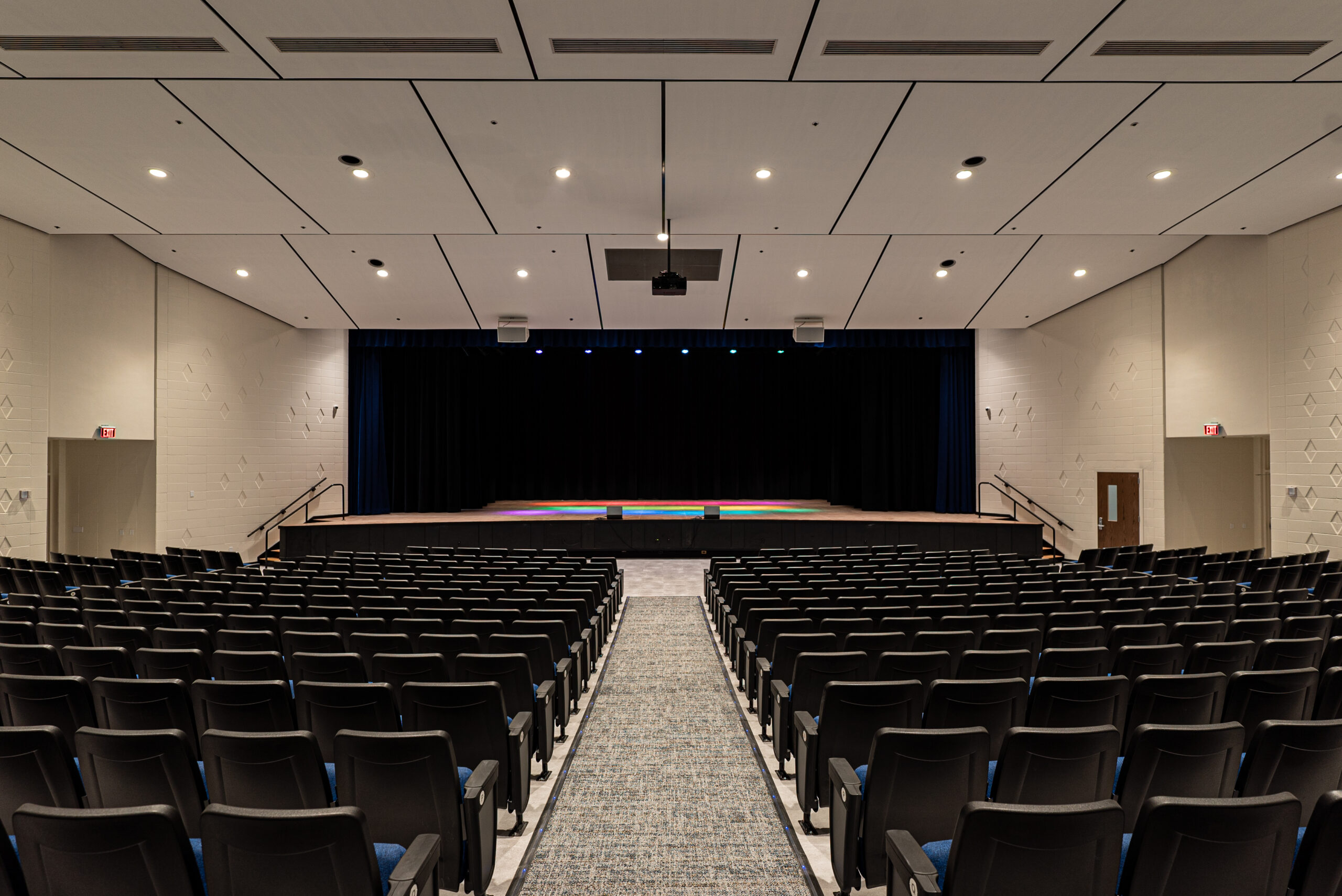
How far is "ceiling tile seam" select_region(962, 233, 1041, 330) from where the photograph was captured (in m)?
11.6

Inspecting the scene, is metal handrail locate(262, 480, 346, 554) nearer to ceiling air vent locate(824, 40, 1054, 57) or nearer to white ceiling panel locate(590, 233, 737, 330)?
white ceiling panel locate(590, 233, 737, 330)

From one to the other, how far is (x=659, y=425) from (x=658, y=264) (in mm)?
10366

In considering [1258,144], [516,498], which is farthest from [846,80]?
[516,498]

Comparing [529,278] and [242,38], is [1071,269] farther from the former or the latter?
[242,38]

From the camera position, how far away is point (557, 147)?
25.9ft

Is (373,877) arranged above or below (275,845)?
below

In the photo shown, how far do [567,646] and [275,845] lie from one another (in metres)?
3.41

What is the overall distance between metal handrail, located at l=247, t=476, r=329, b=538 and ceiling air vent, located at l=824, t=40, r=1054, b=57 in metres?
14.4

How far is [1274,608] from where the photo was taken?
5.17 metres

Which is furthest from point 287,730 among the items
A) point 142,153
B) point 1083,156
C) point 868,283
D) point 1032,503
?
point 1032,503

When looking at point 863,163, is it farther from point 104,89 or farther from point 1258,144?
point 104,89

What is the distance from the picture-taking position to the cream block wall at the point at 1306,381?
9.52m

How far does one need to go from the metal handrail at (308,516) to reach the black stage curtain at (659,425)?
0.57 meters

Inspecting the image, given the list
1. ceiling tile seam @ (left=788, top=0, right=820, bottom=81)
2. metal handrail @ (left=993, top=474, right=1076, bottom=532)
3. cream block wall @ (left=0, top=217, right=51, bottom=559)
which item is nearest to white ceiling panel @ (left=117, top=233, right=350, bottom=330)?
Answer: cream block wall @ (left=0, top=217, right=51, bottom=559)
